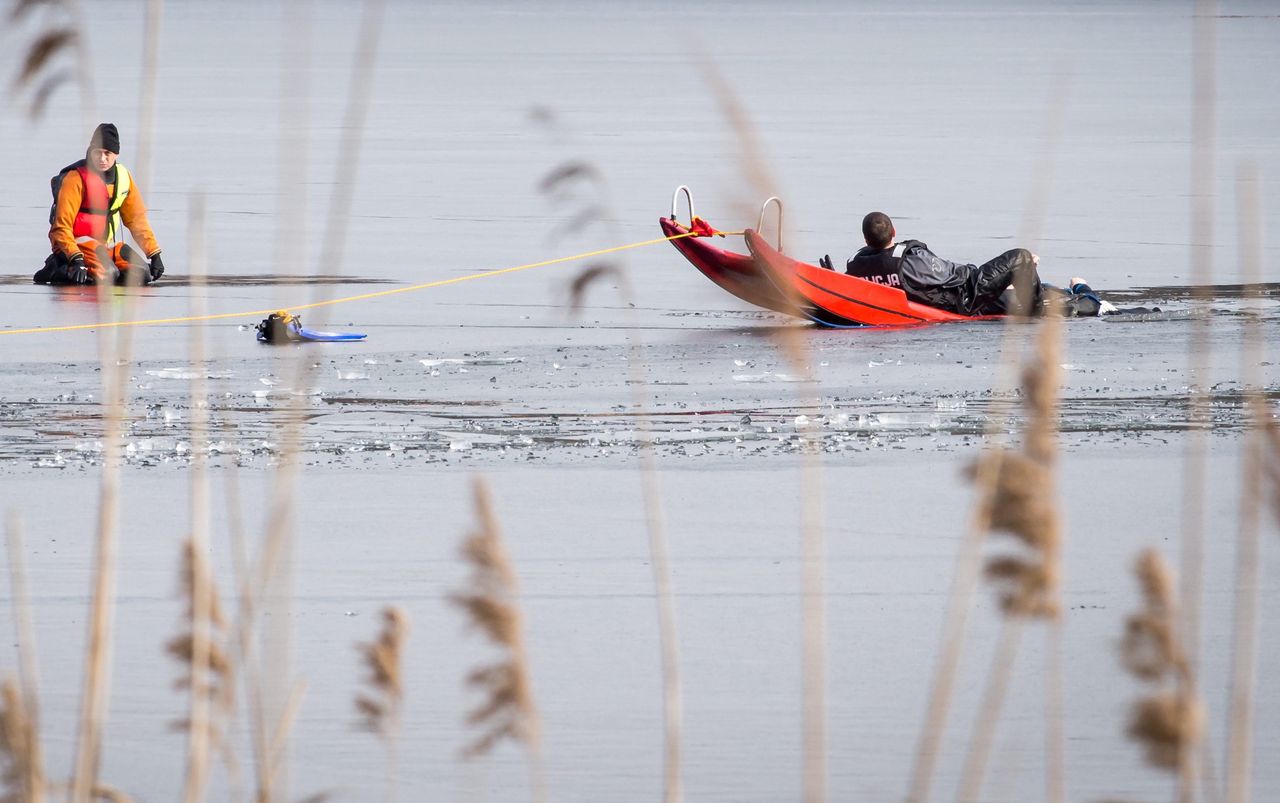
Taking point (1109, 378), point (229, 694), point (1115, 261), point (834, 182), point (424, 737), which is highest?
point (834, 182)

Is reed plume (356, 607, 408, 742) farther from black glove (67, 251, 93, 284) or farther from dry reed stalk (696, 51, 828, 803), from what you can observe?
black glove (67, 251, 93, 284)

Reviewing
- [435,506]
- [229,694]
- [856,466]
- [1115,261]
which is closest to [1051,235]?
[1115,261]

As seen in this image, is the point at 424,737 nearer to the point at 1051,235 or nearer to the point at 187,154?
the point at 1051,235

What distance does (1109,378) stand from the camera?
39.5 feet

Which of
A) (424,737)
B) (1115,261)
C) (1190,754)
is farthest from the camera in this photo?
(1115,261)

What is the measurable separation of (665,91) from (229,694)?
150 feet

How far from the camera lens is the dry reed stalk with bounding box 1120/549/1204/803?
2400 millimetres

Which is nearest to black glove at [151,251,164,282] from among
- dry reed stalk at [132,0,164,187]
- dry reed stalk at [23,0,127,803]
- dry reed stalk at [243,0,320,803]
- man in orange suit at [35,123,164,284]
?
man in orange suit at [35,123,164,284]

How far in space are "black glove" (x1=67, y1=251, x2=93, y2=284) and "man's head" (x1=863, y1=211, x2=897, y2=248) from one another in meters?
5.52

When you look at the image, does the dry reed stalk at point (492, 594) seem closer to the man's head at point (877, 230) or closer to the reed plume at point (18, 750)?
the reed plume at point (18, 750)

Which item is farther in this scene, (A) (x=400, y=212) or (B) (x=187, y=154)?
(B) (x=187, y=154)

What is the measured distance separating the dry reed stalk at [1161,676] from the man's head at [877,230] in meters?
11.4

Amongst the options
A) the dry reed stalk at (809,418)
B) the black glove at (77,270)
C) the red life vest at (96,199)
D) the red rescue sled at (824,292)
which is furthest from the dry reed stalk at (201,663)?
the black glove at (77,270)

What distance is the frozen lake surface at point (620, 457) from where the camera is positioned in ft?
18.2
